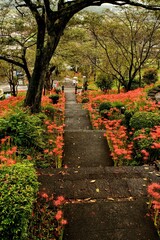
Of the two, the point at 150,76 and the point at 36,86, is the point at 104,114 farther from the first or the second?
the point at 150,76

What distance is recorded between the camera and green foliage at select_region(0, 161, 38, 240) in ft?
10.5

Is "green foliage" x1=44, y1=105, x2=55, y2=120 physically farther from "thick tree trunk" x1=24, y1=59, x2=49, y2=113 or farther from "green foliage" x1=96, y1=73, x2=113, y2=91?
"green foliage" x1=96, y1=73, x2=113, y2=91

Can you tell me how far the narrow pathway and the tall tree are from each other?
563 cm

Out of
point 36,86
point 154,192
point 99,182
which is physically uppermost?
point 36,86

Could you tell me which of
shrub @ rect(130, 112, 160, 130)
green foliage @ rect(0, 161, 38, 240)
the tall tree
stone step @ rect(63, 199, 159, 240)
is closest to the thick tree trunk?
the tall tree

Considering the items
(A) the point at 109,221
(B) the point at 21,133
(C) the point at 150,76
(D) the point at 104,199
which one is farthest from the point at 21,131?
(C) the point at 150,76

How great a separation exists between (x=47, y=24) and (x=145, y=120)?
6.24 metres

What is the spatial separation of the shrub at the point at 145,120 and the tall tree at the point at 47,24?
4483 mm

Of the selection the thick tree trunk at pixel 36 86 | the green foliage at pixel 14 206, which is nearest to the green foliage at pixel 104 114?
the thick tree trunk at pixel 36 86

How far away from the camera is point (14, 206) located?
10.7ft

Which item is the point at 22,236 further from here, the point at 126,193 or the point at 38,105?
the point at 38,105

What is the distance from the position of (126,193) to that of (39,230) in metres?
2.02

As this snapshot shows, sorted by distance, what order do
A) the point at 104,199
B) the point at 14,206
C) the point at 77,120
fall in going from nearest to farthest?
1. the point at 14,206
2. the point at 104,199
3. the point at 77,120

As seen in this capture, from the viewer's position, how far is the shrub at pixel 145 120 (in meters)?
8.42
